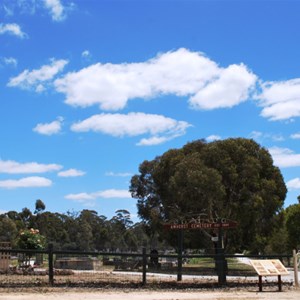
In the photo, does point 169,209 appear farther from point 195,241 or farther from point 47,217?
point 47,217

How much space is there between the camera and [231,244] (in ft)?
142

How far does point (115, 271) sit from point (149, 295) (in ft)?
24.6

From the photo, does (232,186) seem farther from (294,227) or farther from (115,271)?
(294,227)

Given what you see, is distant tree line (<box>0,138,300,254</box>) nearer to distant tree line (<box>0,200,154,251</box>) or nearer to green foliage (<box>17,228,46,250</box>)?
green foliage (<box>17,228,46,250</box>)

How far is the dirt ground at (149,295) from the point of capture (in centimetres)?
1460

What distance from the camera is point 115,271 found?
2331 centimetres

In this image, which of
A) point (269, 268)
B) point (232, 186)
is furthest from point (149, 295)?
point (232, 186)

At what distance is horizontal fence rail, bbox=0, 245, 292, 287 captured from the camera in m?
18.2

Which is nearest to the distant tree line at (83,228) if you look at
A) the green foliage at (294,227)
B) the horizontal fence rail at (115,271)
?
the green foliage at (294,227)

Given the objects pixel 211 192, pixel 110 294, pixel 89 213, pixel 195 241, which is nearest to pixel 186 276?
pixel 110 294

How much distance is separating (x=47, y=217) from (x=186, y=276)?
10466 cm

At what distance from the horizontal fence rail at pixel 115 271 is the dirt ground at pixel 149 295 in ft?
5.54

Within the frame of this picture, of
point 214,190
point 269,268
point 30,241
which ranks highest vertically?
point 214,190

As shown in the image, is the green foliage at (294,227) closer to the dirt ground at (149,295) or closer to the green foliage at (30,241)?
the green foliage at (30,241)
